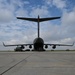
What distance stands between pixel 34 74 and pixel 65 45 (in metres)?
55.8

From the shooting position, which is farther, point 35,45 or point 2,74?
point 35,45

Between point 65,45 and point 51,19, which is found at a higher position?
point 51,19

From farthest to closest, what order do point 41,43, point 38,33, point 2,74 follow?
1. point 38,33
2. point 41,43
3. point 2,74

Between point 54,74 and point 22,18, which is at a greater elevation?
point 22,18

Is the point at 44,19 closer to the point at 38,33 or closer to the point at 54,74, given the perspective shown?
the point at 38,33

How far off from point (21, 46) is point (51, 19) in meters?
11.7

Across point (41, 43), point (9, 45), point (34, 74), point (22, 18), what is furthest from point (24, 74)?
point (9, 45)

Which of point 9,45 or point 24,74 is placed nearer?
point 24,74

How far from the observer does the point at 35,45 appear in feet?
192

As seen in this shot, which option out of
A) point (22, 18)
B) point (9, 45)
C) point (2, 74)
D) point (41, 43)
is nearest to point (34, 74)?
point (2, 74)

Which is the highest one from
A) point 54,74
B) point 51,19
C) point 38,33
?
point 51,19

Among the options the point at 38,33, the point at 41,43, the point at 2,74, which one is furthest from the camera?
the point at 38,33

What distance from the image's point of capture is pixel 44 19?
6259 centimetres

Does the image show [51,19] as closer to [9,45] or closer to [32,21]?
[32,21]
